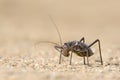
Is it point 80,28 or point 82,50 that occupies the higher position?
point 80,28

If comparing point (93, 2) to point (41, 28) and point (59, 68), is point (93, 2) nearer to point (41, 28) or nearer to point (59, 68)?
point (41, 28)

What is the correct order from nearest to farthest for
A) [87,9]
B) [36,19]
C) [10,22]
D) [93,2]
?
[10,22], [36,19], [87,9], [93,2]

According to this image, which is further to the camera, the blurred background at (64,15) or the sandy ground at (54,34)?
the blurred background at (64,15)

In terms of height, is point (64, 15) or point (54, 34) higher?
point (64, 15)

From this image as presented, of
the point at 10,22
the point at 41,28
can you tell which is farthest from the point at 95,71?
the point at 10,22

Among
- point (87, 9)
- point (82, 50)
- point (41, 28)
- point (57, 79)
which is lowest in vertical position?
point (57, 79)

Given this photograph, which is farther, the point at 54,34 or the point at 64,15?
the point at 64,15

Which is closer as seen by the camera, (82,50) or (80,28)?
(82,50)

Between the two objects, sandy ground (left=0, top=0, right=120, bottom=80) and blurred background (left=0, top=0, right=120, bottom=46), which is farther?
blurred background (left=0, top=0, right=120, bottom=46)
